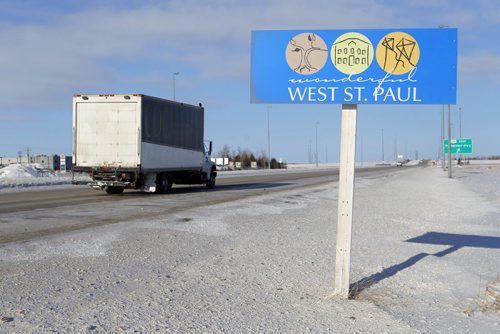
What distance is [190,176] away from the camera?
2856cm

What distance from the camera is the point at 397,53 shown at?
6.98 m

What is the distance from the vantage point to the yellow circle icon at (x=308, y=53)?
710 cm

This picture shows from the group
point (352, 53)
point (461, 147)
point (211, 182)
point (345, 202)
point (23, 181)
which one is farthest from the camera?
point (461, 147)

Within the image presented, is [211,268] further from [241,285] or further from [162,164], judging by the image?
[162,164]

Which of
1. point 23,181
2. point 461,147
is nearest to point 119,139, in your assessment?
point 23,181

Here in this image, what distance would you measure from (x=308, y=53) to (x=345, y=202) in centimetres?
194

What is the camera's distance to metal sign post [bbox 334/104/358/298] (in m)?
6.79

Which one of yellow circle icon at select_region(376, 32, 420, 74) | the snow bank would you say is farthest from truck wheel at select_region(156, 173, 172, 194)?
yellow circle icon at select_region(376, 32, 420, 74)

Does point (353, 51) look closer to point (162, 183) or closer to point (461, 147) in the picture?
point (162, 183)

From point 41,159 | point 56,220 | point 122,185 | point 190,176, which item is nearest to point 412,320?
point 56,220

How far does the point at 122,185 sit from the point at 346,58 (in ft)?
57.0

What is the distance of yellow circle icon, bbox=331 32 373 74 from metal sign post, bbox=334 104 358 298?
61 cm

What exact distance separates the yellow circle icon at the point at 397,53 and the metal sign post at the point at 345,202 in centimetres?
76

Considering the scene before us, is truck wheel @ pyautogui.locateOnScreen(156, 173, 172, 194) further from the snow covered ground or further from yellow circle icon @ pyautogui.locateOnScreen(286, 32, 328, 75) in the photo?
yellow circle icon @ pyautogui.locateOnScreen(286, 32, 328, 75)
